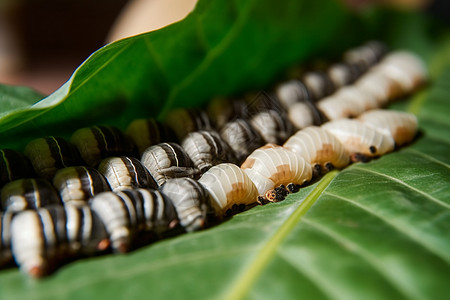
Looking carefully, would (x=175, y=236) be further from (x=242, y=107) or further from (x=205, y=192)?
(x=242, y=107)

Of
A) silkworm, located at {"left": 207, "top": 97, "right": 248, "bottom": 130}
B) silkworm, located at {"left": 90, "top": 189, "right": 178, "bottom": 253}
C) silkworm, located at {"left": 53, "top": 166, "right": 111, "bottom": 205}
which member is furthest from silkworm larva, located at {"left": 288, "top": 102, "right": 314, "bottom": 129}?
silkworm, located at {"left": 53, "top": 166, "right": 111, "bottom": 205}

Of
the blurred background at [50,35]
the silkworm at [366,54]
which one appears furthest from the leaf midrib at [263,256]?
the blurred background at [50,35]

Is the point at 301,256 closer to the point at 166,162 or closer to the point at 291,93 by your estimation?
the point at 166,162

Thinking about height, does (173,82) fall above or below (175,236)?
above

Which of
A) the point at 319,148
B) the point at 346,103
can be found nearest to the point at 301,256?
the point at 319,148

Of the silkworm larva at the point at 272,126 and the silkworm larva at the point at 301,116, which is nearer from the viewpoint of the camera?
the silkworm larva at the point at 272,126

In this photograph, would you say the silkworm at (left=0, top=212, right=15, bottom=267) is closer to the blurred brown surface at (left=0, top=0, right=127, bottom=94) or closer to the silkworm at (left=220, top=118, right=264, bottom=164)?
the silkworm at (left=220, top=118, right=264, bottom=164)

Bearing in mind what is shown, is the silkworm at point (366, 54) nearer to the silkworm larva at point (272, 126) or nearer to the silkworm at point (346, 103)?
the silkworm at point (346, 103)

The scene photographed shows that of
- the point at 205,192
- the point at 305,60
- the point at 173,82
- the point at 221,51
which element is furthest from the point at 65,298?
the point at 305,60
